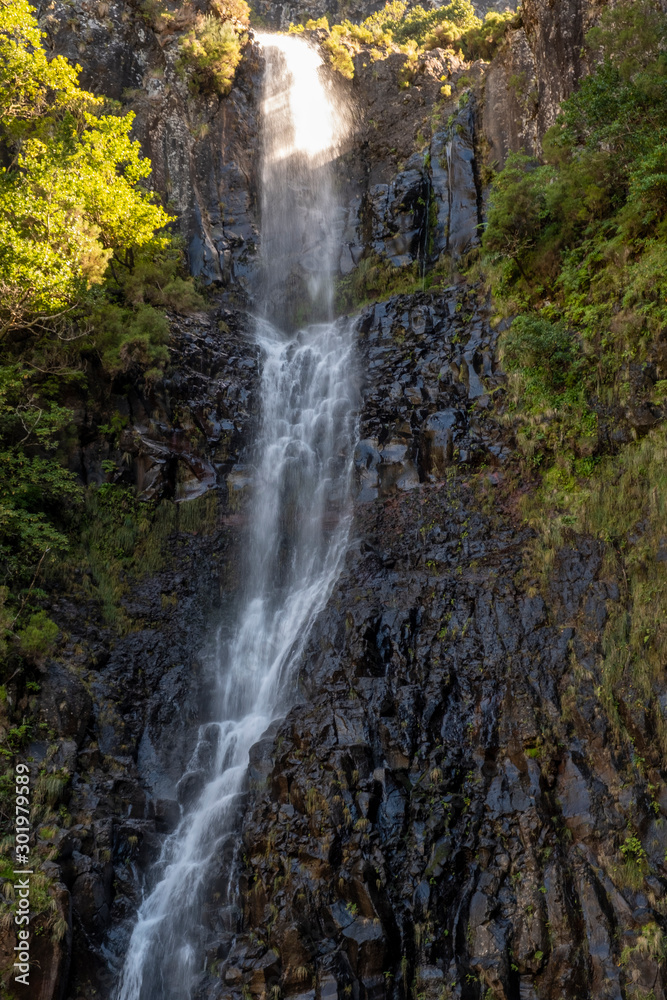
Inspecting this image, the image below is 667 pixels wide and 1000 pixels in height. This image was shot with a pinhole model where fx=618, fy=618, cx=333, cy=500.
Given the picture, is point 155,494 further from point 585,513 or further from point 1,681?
point 585,513

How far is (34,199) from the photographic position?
43.5 ft

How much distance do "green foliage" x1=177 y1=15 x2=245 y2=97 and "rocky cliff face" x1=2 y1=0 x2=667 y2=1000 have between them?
9.19m

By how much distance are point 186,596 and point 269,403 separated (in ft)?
18.3

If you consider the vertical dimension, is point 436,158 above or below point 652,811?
above

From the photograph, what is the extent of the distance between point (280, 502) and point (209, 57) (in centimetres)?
1681

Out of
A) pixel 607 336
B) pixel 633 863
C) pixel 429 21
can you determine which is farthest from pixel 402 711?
pixel 429 21

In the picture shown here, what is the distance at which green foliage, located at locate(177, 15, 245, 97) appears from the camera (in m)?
21.1

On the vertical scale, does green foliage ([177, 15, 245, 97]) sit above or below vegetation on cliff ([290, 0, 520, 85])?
below

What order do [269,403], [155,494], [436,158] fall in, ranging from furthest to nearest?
1. [436,158]
2. [269,403]
3. [155,494]

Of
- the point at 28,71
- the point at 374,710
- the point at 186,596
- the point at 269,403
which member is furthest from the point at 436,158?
the point at 374,710

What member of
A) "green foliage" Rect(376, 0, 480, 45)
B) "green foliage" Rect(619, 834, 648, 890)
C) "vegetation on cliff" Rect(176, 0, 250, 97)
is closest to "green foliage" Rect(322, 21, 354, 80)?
"green foliage" Rect(376, 0, 480, 45)

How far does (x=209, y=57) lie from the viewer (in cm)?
2114

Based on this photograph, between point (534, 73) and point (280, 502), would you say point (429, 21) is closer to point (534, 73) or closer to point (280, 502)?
point (534, 73)

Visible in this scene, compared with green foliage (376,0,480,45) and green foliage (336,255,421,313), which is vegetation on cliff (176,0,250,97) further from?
green foliage (336,255,421,313)
